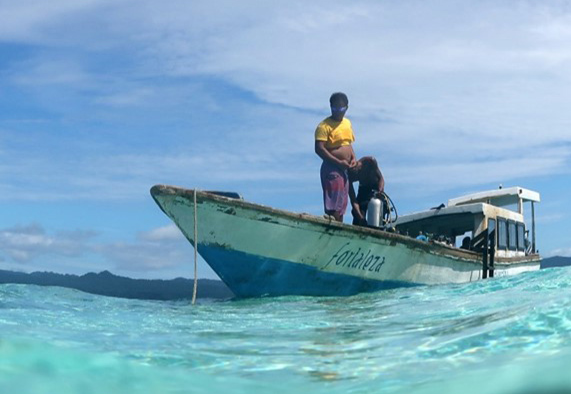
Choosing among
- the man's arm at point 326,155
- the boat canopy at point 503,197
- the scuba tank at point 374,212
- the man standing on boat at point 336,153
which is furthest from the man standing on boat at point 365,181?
the boat canopy at point 503,197

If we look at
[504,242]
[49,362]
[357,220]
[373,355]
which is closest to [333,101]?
[357,220]

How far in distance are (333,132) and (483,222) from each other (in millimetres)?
4605

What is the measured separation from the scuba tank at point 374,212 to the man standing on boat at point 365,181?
1.62 ft

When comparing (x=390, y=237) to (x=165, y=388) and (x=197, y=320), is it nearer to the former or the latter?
(x=197, y=320)

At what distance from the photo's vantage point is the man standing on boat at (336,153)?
36.6 ft

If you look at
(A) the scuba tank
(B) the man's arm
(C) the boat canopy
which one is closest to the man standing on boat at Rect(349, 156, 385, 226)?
(A) the scuba tank

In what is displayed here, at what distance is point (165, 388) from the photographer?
152 inches

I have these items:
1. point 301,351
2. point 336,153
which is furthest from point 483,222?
point 301,351

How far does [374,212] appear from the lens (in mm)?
11867

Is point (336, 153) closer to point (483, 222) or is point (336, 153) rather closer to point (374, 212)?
point (374, 212)

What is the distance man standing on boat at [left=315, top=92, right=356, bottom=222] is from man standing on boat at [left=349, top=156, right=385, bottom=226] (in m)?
0.85

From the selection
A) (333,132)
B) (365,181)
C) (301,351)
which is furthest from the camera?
(365,181)

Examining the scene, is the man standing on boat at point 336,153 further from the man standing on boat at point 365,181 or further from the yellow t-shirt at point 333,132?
the man standing on boat at point 365,181

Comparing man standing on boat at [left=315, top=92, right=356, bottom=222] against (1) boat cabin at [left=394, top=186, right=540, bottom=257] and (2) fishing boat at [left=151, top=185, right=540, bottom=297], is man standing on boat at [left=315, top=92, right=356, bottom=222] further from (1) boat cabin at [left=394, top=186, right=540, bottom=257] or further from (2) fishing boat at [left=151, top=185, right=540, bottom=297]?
(1) boat cabin at [left=394, top=186, right=540, bottom=257]
